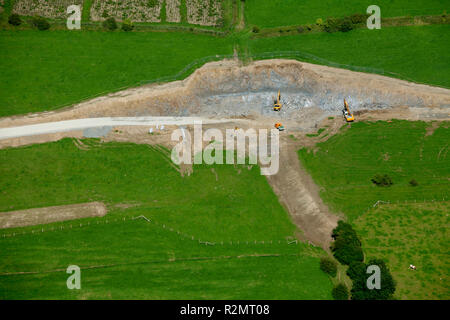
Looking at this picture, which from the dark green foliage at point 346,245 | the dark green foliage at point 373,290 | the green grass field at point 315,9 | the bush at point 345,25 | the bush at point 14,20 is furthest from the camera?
the green grass field at point 315,9

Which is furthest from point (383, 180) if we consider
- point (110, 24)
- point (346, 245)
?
point (110, 24)

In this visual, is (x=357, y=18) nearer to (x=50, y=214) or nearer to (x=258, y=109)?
(x=258, y=109)

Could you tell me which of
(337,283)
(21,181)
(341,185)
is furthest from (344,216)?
(21,181)

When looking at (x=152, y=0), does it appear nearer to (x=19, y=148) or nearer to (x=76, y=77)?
(x=76, y=77)

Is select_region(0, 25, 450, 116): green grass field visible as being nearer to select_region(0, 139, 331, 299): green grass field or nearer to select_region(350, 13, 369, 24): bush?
select_region(350, 13, 369, 24): bush

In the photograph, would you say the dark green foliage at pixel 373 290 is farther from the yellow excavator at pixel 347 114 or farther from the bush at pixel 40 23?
the bush at pixel 40 23

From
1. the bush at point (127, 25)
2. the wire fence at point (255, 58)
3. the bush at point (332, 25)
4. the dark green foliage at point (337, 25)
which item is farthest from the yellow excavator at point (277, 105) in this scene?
the bush at point (127, 25)
